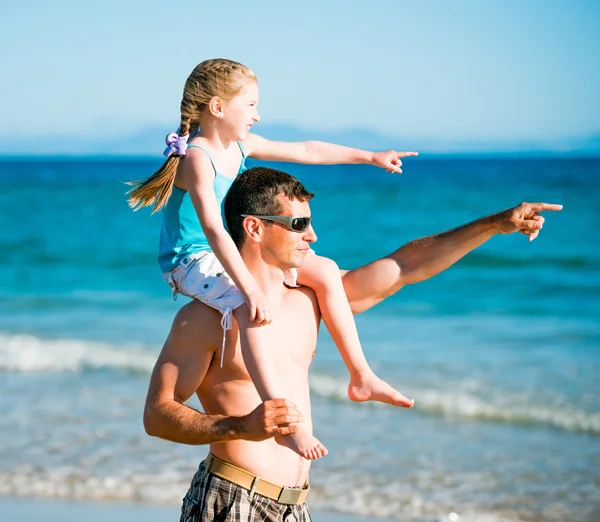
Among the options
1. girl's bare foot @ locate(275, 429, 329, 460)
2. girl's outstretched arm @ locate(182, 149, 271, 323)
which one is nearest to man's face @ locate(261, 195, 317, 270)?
girl's outstretched arm @ locate(182, 149, 271, 323)

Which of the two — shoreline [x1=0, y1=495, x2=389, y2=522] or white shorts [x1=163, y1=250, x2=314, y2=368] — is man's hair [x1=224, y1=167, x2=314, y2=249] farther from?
shoreline [x1=0, y1=495, x2=389, y2=522]

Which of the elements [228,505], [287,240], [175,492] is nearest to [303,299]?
[287,240]

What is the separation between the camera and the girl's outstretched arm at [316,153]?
3.68m

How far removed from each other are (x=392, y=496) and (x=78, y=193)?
32.4m

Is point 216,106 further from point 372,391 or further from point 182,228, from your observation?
point 372,391

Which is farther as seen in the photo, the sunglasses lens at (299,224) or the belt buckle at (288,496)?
the belt buckle at (288,496)

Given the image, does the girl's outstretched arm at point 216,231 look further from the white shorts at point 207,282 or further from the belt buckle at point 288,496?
the belt buckle at point 288,496

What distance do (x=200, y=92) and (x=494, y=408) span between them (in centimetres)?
567

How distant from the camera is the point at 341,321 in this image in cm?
332

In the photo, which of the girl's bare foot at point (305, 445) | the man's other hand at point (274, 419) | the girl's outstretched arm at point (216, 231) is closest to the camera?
the man's other hand at point (274, 419)

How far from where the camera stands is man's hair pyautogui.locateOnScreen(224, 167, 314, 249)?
123 inches

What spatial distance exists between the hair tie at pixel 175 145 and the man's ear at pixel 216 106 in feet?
0.43

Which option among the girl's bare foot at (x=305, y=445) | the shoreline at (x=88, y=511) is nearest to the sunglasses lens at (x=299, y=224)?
the girl's bare foot at (x=305, y=445)

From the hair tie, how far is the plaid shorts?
1070mm
